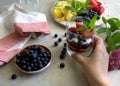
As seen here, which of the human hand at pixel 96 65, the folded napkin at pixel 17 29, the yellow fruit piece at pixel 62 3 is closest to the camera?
the human hand at pixel 96 65

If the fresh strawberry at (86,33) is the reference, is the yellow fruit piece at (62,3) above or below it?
below

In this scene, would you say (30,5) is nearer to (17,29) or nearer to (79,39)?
(17,29)

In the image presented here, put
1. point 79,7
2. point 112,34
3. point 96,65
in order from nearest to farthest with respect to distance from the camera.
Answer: point 96,65 → point 112,34 → point 79,7

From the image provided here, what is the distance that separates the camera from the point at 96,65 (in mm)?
635

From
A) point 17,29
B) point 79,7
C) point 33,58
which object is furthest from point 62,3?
point 33,58

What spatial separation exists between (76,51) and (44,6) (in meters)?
0.34

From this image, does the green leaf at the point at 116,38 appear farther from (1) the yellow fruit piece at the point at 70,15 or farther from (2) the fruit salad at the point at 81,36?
(1) the yellow fruit piece at the point at 70,15

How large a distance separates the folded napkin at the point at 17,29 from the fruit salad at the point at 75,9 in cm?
7

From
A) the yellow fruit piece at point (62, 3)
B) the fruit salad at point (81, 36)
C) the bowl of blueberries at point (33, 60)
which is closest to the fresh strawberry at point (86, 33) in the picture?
the fruit salad at point (81, 36)

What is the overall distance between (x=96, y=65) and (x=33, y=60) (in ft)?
0.59

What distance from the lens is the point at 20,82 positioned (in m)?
0.65

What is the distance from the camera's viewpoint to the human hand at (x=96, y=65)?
2.01ft

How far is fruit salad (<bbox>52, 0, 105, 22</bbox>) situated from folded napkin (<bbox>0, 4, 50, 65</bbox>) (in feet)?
0.24

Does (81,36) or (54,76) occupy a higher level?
(81,36)
